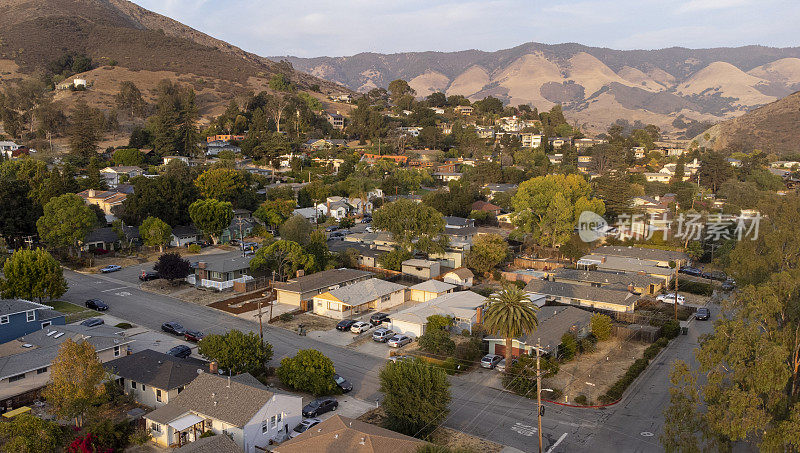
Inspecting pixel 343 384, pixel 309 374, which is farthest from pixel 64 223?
pixel 343 384

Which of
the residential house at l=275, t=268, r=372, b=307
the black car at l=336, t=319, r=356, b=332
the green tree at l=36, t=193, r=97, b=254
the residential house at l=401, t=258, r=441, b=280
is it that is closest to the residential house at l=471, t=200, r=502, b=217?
the residential house at l=401, t=258, r=441, b=280

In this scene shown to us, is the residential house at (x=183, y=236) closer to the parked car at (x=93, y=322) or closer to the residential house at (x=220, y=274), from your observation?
the residential house at (x=220, y=274)

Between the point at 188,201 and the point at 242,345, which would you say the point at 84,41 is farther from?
the point at 242,345

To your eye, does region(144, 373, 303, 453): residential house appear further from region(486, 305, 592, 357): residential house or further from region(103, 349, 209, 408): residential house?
region(486, 305, 592, 357): residential house

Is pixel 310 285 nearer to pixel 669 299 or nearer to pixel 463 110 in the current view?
pixel 669 299

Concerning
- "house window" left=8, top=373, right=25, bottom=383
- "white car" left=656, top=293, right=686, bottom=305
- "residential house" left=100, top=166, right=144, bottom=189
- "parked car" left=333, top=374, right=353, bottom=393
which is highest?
"residential house" left=100, top=166, right=144, bottom=189

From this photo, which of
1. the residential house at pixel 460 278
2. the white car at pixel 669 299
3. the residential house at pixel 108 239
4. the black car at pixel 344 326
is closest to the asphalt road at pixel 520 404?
the black car at pixel 344 326

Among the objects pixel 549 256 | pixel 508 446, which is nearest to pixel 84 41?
pixel 549 256
